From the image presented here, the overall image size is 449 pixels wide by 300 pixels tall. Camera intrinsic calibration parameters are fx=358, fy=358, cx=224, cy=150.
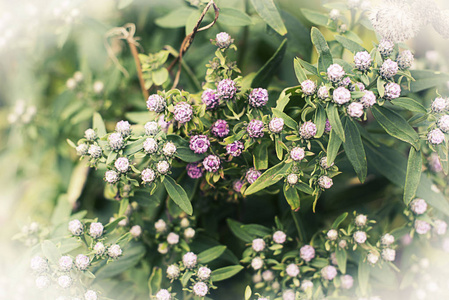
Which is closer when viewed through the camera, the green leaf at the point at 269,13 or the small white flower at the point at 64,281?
the small white flower at the point at 64,281

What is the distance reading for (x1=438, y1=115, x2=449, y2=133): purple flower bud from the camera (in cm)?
97

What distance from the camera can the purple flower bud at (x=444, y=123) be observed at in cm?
97

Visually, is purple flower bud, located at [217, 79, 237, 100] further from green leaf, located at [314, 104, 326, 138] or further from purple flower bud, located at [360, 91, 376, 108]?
purple flower bud, located at [360, 91, 376, 108]

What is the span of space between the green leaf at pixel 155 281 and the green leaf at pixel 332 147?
64cm

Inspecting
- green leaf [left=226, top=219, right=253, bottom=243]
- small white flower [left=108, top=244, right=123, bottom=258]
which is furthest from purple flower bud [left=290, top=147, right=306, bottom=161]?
small white flower [left=108, top=244, right=123, bottom=258]

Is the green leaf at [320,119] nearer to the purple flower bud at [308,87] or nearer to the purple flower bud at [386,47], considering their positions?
the purple flower bud at [308,87]

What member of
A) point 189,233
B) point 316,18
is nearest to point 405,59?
point 316,18

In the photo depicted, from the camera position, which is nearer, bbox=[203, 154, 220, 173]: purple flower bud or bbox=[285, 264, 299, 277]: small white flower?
bbox=[203, 154, 220, 173]: purple flower bud

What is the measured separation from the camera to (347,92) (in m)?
0.86

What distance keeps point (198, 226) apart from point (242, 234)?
0.23 metres

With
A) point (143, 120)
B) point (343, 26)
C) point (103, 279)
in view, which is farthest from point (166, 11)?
point (103, 279)

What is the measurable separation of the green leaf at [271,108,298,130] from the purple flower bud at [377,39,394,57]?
293 millimetres

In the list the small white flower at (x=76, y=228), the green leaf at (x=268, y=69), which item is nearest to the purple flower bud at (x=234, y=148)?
the green leaf at (x=268, y=69)

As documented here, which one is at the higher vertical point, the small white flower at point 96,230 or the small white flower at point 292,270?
the small white flower at point 96,230
